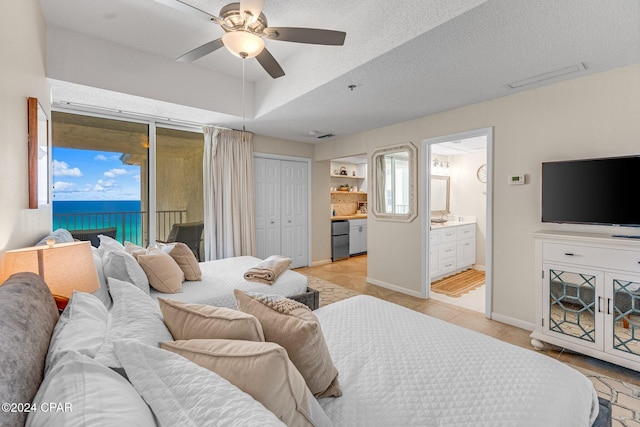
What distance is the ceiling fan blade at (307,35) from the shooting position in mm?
1868

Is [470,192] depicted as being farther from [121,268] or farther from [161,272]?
[121,268]

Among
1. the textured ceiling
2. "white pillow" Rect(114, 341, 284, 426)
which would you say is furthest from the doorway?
"white pillow" Rect(114, 341, 284, 426)

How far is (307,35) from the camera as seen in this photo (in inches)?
75.3

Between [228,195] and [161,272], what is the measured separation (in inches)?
88.6

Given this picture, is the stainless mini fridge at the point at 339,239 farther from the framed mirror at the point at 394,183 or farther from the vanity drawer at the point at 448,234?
the vanity drawer at the point at 448,234

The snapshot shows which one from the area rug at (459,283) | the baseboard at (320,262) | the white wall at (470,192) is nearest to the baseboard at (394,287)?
the area rug at (459,283)

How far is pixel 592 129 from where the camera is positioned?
2.46 metres

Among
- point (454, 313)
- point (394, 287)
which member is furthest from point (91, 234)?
point (454, 313)

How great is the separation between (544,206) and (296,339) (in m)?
2.75

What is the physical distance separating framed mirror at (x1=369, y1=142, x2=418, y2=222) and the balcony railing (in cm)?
295

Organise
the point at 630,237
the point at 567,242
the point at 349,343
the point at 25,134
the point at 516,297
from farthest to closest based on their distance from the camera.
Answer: the point at 516,297 < the point at 567,242 < the point at 630,237 < the point at 25,134 < the point at 349,343

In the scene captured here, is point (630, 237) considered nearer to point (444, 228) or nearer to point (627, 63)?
point (627, 63)

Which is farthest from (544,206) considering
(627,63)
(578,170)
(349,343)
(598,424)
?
(349,343)

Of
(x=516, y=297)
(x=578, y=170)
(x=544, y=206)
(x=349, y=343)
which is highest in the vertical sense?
(x=578, y=170)
